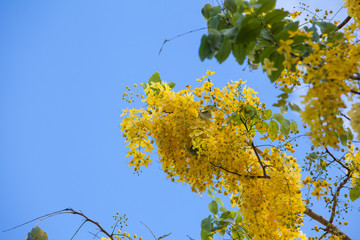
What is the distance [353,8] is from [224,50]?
1386mm

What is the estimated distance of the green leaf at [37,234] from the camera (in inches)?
73.0

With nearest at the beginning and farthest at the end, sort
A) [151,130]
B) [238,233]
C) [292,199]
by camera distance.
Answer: [292,199] → [151,130] → [238,233]

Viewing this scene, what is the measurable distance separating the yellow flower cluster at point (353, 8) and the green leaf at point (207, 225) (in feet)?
5.94

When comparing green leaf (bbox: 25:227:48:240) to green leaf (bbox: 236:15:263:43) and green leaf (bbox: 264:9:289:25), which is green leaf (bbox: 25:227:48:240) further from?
green leaf (bbox: 264:9:289:25)

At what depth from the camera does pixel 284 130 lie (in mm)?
2430

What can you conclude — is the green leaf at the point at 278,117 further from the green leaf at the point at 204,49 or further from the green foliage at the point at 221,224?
the green leaf at the point at 204,49

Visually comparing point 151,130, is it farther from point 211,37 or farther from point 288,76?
point 211,37

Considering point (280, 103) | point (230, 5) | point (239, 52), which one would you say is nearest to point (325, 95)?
point (280, 103)

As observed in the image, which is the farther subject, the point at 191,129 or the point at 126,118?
the point at 126,118

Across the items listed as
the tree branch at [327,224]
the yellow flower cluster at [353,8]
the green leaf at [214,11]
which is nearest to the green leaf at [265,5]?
the green leaf at [214,11]

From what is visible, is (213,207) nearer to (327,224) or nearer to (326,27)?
(327,224)

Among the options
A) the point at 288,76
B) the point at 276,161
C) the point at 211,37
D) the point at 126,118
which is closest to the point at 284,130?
the point at 276,161

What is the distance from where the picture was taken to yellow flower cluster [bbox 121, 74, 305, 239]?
2.19 metres

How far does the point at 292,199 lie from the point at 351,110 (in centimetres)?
91
